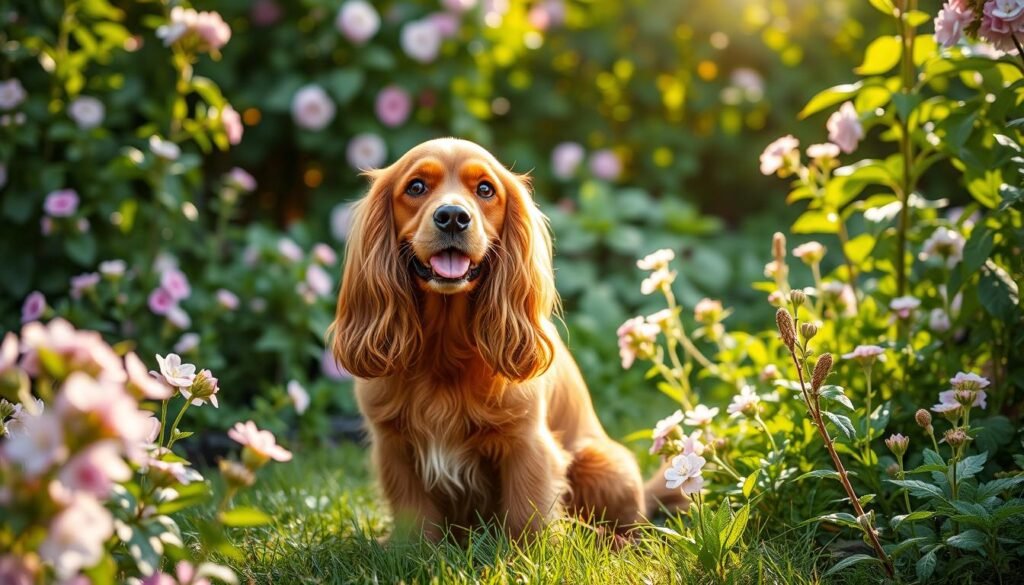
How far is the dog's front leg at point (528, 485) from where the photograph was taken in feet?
8.41

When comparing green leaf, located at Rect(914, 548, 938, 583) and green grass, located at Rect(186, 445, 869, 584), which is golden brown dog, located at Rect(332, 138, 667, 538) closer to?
green grass, located at Rect(186, 445, 869, 584)

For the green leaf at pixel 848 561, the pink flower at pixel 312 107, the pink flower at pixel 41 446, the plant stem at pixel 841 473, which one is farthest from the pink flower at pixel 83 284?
the green leaf at pixel 848 561

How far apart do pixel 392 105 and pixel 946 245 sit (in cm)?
282

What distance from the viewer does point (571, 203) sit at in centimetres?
557

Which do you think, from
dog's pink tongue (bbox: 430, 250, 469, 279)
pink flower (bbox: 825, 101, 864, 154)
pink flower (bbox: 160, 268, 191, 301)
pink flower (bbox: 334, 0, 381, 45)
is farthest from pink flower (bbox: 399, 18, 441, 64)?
dog's pink tongue (bbox: 430, 250, 469, 279)

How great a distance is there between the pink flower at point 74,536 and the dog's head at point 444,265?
1271 millimetres

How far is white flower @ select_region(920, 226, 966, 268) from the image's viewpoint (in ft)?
9.29

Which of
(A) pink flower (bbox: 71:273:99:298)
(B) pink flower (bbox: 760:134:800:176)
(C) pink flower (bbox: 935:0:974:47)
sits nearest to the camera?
(C) pink flower (bbox: 935:0:974:47)

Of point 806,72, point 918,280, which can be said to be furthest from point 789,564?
point 806,72

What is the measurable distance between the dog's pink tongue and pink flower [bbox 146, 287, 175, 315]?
→ 5.31 feet

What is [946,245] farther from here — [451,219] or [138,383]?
[138,383]

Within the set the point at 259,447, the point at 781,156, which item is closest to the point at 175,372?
the point at 259,447

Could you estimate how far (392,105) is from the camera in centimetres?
480

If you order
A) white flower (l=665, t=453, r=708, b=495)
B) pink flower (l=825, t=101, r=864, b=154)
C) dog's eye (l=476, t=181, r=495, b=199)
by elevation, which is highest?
pink flower (l=825, t=101, r=864, b=154)
